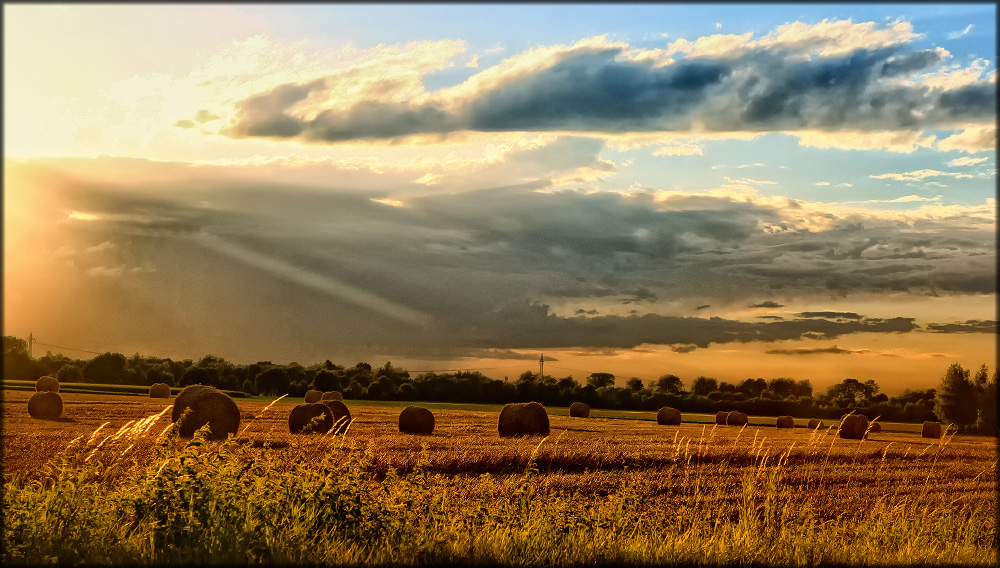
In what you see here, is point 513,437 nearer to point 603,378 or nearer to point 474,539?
point 474,539

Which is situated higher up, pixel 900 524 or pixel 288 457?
pixel 288 457

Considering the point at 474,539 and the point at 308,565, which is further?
the point at 474,539

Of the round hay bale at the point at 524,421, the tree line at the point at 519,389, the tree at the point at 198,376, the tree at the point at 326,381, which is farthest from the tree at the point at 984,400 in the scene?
the tree at the point at 198,376

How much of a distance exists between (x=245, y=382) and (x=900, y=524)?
8555 centimetres

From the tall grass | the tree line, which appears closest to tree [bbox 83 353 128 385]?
the tree line

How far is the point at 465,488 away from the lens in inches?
596

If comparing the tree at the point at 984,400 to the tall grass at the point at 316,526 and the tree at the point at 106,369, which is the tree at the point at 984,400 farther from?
the tree at the point at 106,369

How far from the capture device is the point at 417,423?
33.4m

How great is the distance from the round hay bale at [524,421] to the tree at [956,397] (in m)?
60.8

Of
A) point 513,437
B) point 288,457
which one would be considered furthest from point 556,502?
point 513,437

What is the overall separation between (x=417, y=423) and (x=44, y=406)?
17.8 m

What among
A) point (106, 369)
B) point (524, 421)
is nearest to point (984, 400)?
point (524, 421)

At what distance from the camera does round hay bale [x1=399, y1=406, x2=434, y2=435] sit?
3331 cm

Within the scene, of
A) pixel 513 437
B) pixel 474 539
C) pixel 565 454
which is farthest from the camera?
pixel 513 437
